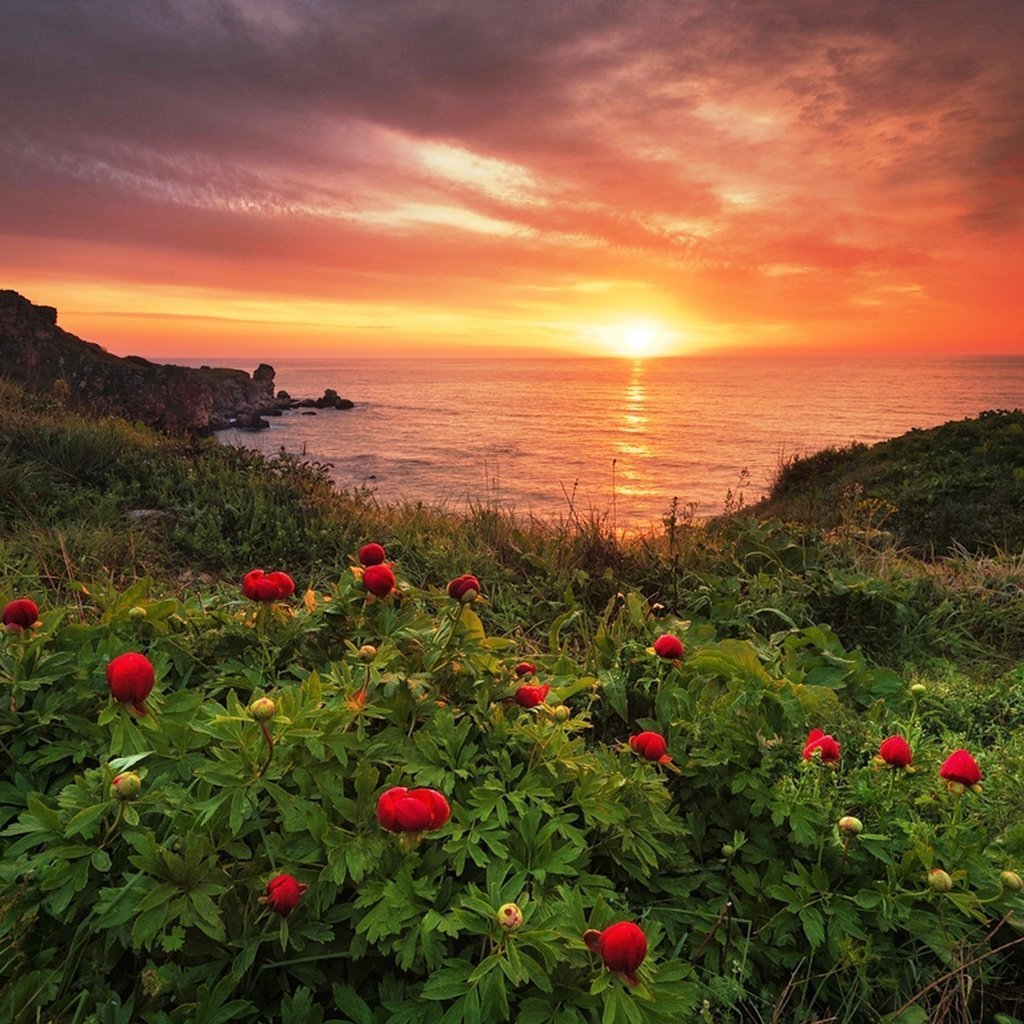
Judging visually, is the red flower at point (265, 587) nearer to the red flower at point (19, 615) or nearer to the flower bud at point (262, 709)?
the red flower at point (19, 615)

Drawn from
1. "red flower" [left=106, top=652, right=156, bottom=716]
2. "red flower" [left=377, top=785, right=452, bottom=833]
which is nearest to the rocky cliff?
"red flower" [left=106, top=652, right=156, bottom=716]

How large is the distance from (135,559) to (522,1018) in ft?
14.1

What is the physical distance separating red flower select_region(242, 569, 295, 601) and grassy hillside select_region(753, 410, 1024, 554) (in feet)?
26.2

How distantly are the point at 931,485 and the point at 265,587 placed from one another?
14057mm

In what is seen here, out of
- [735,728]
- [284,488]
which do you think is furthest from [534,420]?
[735,728]

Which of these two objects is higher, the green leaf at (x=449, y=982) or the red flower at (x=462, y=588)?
the red flower at (x=462, y=588)

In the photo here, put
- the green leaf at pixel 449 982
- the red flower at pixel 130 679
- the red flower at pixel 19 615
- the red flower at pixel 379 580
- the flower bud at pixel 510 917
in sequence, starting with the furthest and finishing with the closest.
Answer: the red flower at pixel 379 580, the red flower at pixel 19 615, the red flower at pixel 130 679, the green leaf at pixel 449 982, the flower bud at pixel 510 917

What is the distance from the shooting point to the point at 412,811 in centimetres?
129

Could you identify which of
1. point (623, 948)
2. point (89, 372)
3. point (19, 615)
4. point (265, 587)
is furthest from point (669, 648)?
point (89, 372)

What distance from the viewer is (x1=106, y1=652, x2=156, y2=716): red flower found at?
1.53 metres

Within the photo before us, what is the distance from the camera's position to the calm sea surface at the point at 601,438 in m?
22.5

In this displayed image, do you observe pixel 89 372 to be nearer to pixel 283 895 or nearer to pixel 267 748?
pixel 267 748

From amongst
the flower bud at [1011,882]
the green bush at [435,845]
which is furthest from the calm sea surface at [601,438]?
the flower bud at [1011,882]

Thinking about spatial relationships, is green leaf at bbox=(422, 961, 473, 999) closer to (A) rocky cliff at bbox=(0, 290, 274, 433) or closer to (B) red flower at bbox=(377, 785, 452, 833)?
(B) red flower at bbox=(377, 785, 452, 833)
